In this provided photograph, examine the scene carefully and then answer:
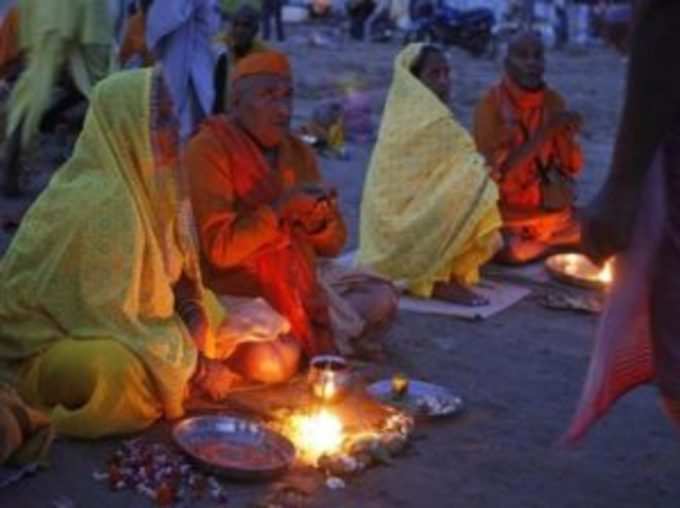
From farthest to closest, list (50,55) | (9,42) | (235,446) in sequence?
(9,42)
(50,55)
(235,446)

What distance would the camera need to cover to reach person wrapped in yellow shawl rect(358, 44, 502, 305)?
22.1ft

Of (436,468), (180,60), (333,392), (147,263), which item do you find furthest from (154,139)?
(180,60)

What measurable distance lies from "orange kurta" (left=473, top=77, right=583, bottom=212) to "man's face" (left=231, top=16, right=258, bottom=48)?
1957 millimetres

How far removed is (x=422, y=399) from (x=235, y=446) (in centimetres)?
90

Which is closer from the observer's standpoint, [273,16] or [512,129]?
[512,129]

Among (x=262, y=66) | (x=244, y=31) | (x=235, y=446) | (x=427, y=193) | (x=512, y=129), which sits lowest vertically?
(x=235, y=446)

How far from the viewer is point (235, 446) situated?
4.50 meters

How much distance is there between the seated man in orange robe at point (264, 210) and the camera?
16.8ft

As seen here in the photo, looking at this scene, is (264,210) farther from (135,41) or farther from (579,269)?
(135,41)

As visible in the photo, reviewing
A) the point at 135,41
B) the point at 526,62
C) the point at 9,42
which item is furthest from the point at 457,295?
the point at 9,42

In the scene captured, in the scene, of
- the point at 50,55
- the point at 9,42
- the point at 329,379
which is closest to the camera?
the point at 329,379

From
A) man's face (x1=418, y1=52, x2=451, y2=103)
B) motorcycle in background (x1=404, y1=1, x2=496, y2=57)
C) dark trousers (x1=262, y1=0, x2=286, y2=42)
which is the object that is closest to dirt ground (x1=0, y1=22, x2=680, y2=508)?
man's face (x1=418, y1=52, x2=451, y2=103)

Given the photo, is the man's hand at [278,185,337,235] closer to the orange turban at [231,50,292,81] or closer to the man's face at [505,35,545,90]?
the orange turban at [231,50,292,81]

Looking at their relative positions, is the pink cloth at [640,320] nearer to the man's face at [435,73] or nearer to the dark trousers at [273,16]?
the man's face at [435,73]
